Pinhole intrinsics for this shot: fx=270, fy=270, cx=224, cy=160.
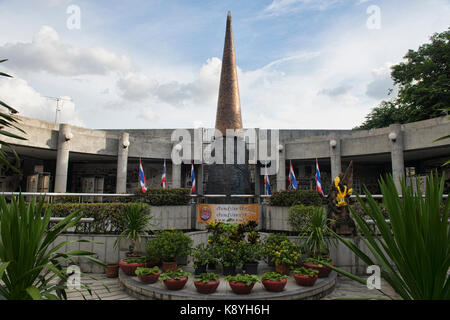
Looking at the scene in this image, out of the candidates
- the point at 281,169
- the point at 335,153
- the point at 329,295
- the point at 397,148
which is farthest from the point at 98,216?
the point at 397,148

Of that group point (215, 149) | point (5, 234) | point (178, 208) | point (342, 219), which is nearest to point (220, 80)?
point (215, 149)

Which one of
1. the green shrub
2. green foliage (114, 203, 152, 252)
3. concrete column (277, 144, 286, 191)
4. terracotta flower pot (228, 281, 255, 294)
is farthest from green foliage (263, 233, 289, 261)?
concrete column (277, 144, 286, 191)

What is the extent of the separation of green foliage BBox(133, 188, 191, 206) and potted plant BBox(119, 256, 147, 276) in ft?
11.3

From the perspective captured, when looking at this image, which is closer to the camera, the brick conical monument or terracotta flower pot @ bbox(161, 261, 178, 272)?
terracotta flower pot @ bbox(161, 261, 178, 272)

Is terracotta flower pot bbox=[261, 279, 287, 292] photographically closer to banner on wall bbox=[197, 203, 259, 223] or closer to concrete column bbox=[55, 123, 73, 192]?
banner on wall bbox=[197, 203, 259, 223]

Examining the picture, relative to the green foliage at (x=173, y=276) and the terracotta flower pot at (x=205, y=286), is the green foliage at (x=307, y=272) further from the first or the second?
the green foliage at (x=173, y=276)

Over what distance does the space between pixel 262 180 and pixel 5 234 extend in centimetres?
1901

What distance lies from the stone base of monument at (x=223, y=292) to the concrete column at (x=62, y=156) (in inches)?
416

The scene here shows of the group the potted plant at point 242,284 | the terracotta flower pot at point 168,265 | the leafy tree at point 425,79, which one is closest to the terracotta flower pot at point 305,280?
the potted plant at point 242,284

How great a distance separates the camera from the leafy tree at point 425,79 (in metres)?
17.3

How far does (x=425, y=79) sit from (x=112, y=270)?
73.4 ft

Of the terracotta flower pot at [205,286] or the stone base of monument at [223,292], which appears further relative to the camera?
the terracotta flower pot at [205,286]

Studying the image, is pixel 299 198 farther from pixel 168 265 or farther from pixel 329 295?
pixel 168 265

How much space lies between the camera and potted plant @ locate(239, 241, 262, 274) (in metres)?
5.98
